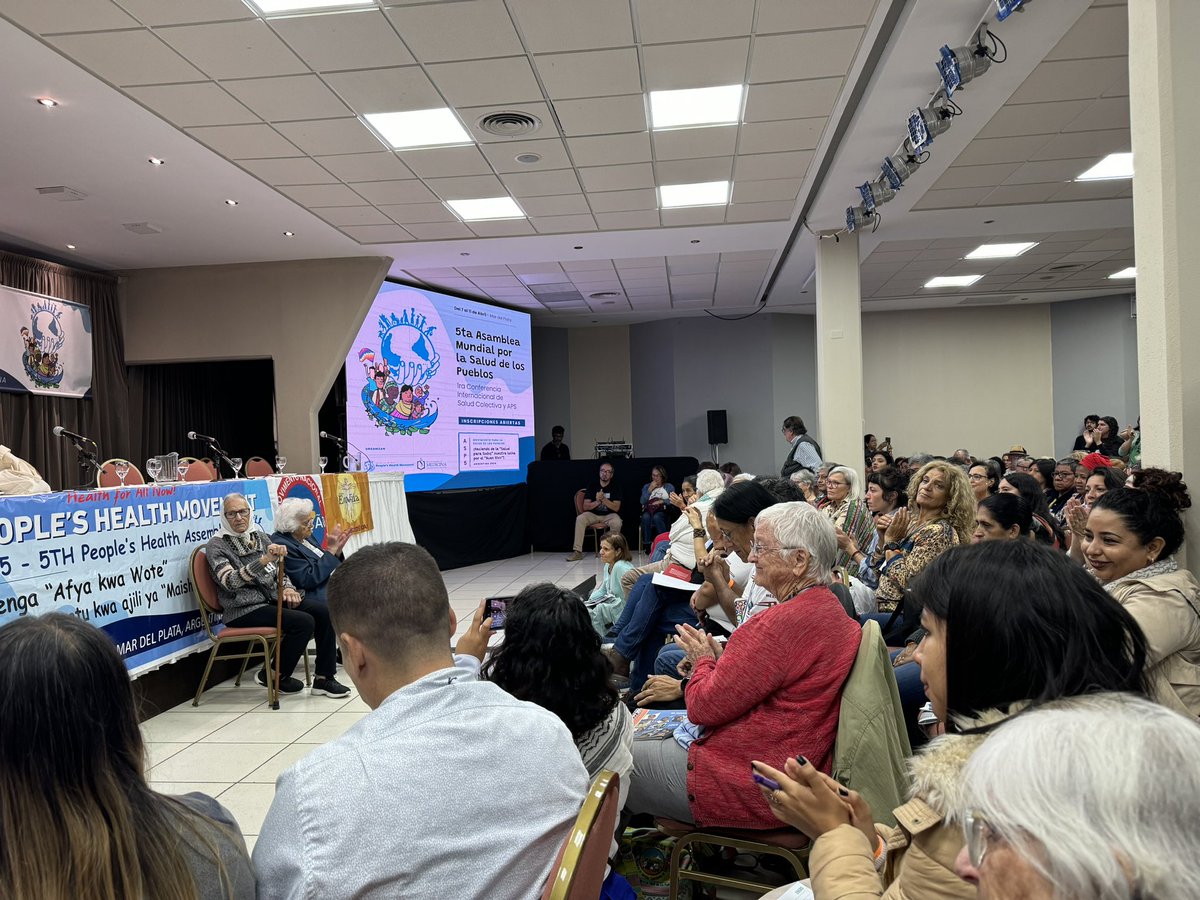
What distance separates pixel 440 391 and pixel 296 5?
657 centimetres

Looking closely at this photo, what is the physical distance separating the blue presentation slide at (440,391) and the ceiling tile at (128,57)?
15.3 ft

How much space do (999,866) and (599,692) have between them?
4.40 feet

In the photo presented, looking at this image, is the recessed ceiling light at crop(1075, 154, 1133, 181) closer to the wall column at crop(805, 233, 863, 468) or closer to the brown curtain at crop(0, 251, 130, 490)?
the wall column at crop(805, 233, 863, 468)

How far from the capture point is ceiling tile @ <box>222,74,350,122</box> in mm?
4316

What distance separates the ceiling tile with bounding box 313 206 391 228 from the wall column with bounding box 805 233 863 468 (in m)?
4.17

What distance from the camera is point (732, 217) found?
23.4 feet

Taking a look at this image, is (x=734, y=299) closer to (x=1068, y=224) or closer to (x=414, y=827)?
(x=1068, y=224)

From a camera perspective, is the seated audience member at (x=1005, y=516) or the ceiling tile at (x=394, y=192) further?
the ceiling tile at (x=394, y=192)

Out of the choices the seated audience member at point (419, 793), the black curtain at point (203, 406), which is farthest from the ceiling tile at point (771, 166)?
the black curtain at point (203, 406)

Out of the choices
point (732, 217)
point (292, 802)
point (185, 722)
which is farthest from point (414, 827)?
point (732, 217)

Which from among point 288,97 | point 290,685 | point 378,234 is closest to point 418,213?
point 378,234

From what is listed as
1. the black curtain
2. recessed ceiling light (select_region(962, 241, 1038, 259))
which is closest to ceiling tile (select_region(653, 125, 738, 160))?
recessed ceiling light (select_region(962, 241, 1038, 259))

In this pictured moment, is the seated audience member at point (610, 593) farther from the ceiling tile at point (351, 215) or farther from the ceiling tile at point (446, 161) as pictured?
the ceiling tile at point (351, 215)

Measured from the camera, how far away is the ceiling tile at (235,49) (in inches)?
148
